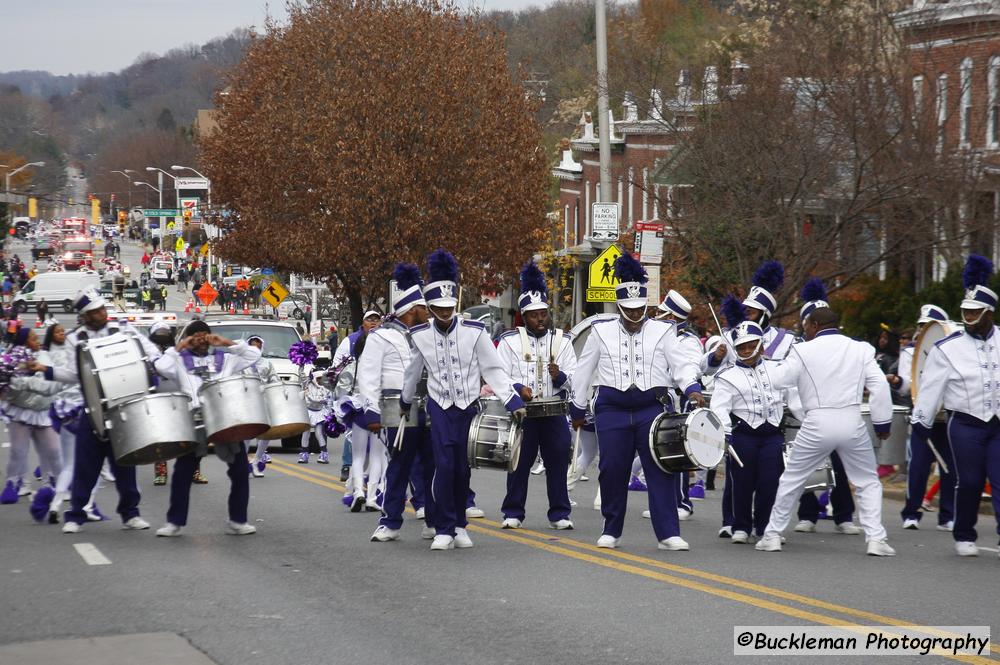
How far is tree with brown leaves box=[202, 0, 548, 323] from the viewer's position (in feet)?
139

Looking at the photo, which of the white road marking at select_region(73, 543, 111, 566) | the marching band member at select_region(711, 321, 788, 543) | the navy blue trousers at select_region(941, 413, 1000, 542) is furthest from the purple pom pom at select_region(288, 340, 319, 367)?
the navy blue trousers at select_region(941, 413, 1000, 542)

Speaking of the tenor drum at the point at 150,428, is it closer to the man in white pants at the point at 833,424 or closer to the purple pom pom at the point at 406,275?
the purple pom pom at the point at 406,275

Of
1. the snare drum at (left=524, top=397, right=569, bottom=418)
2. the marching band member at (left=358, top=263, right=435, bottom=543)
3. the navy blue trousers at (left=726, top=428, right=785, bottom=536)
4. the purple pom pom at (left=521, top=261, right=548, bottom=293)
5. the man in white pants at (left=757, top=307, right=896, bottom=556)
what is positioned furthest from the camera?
the purple pom pom at (left=521, top=261, right=548, bottom=293)

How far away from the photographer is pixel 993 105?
82.8ft

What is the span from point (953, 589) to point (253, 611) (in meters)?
4.47

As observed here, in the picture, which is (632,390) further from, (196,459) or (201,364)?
(201,364)

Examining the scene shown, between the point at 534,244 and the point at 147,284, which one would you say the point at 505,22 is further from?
the point at 534,244

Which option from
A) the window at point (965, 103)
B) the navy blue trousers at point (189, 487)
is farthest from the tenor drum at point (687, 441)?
the window at point (965, 103)

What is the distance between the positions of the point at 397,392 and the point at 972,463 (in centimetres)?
460

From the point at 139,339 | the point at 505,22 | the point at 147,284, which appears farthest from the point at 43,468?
the point at 505,22

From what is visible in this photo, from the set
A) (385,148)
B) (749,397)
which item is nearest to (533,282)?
(749,397)

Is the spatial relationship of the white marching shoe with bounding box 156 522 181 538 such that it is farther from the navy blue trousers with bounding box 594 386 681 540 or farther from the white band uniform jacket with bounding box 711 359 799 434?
the white band uniform jacket with bounding box 711 359 799 434

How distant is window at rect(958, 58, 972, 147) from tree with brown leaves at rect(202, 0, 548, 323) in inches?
765

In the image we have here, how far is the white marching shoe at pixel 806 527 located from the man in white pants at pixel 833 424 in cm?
162
